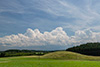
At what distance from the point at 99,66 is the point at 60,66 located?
10.8 metres

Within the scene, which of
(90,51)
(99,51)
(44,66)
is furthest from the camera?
(90,51)

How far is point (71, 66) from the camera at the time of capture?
32.7 meters

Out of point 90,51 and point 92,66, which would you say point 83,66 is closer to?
point 92,66

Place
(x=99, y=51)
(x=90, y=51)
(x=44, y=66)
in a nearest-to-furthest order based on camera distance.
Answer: (x=44, y=66) → (x=99, y=51) → (x=90, y=51)

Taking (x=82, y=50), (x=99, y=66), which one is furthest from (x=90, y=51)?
(x=99, y=66)

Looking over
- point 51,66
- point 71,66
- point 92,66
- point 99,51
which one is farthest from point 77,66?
point 99,51

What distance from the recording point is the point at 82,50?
125 m

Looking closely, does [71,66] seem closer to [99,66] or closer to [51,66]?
[51,66]

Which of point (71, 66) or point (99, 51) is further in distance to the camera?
point (99, 51)

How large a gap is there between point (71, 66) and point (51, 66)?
5.64 m

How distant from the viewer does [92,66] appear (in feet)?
107

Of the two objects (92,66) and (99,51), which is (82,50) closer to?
→ (99,51)

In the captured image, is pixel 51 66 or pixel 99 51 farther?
Result: pixel 99 51

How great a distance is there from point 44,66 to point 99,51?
9139 centimetres
